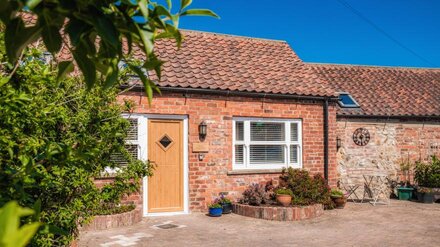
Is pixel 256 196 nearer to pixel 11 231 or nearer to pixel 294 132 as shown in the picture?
pixel 294 132

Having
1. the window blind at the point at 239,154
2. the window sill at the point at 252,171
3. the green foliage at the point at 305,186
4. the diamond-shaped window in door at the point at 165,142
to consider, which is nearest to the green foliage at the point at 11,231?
the diamond-shaped window in door at the point at 165,142

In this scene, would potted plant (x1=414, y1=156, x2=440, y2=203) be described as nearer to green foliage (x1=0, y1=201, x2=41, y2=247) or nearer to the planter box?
the planter box

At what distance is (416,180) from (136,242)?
1091cm

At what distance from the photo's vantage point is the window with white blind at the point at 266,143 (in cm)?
1173

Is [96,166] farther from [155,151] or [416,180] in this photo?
[416,180]

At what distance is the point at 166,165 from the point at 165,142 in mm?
593

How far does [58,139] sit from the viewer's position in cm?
472

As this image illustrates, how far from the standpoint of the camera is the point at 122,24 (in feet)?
3.89

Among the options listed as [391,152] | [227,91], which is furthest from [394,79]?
[227,91]

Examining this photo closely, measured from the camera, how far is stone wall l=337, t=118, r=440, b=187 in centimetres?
1443

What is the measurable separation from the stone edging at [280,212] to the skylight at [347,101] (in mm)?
5194

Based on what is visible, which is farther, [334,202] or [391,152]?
[391,152]

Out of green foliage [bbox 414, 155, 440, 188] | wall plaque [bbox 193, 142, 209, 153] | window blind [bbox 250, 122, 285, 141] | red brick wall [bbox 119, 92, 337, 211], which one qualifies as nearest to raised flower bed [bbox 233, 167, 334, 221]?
red brick wall [bbox 119, 92, 337, 211]

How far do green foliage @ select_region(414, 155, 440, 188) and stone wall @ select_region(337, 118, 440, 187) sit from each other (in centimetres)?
45
